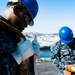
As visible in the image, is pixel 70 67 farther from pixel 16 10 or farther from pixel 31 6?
pixel 16 10

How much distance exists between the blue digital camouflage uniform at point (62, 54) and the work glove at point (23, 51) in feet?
14.0

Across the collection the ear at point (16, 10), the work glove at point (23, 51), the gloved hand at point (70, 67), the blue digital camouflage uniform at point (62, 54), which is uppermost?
the ear at point (16, 10)

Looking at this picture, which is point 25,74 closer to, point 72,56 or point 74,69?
point 74,69

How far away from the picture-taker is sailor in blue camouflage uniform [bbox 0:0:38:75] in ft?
7.05

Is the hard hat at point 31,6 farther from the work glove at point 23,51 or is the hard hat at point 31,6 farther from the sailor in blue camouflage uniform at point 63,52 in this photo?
the sailor in blue camouflage uniform at point 63,52

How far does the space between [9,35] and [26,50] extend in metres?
0.21

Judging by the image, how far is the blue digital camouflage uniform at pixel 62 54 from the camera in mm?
6643

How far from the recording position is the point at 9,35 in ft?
7.35

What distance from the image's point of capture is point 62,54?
6.75 m

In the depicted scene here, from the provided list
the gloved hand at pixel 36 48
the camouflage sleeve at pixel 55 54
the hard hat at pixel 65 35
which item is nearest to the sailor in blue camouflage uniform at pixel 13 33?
the gloved hand at pixel 36 48

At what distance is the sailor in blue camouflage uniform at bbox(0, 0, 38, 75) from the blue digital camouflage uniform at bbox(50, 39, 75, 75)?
13.9 ft

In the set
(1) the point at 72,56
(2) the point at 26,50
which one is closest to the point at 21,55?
(2) the point at 26,50

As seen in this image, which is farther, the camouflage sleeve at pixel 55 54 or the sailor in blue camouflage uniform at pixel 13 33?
the camouflage sleeve at pixel 55 54

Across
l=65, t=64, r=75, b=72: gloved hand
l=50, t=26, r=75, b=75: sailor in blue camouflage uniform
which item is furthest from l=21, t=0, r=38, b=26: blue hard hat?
l=50, t=26, r=75, b=75: sailor in blue camouflage uniform
